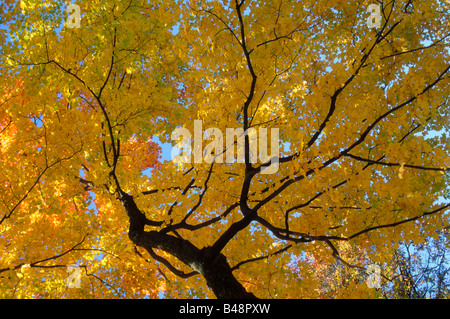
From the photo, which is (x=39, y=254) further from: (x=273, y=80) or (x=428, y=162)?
(x=428, y=162)

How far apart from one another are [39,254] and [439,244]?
10.7 m

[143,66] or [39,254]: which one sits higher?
[143,66]

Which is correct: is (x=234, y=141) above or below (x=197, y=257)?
above

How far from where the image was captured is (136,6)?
3508mm

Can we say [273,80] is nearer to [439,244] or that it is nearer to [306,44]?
[306,44]

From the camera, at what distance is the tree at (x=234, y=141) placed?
3.27 m

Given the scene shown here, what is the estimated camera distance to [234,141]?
13.3ft

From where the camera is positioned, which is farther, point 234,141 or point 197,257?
point 234,141

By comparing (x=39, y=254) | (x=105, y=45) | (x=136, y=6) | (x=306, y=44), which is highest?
(x=306, y=44)

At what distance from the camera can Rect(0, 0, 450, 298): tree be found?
327cm

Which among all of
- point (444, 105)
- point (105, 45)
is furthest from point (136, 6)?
point (444, 105)
